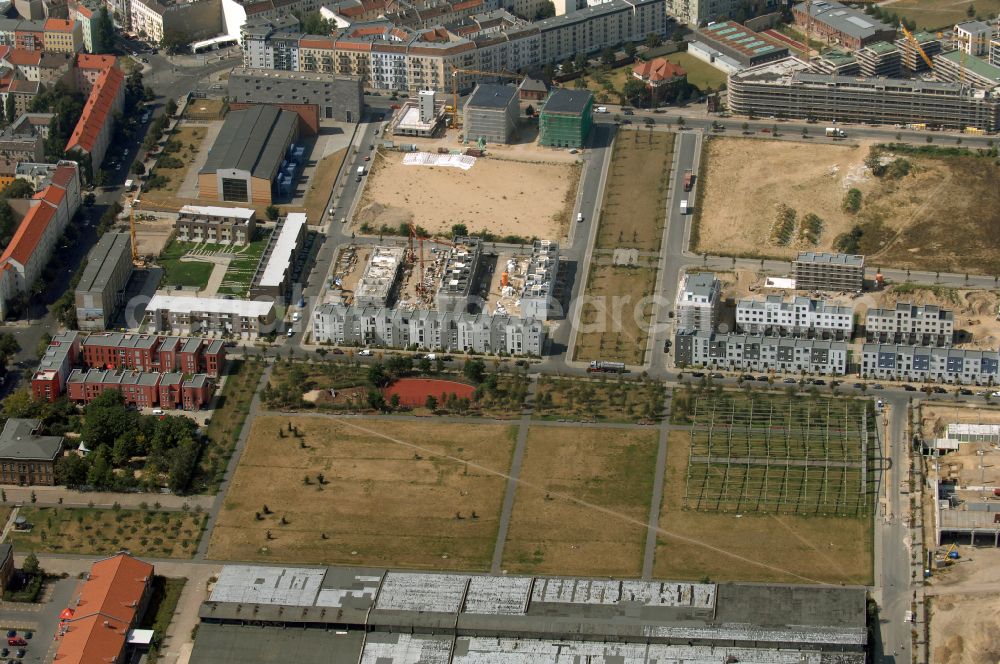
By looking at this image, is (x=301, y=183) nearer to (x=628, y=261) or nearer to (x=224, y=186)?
(x=224, y=186)

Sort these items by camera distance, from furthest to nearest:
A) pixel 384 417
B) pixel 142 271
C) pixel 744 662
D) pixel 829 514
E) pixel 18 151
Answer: pixel 18 151
pixel 142 271
pixel 384 417
pixel 829 514
pixel 744 662

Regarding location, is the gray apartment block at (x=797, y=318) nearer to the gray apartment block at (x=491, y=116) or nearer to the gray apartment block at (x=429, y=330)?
the gray apartment block at (x=429, y=330)

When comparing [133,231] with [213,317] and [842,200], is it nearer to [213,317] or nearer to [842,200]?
[213,317]

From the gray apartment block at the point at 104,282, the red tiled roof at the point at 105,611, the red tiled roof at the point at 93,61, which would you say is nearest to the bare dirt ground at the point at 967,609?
the red tiled roof at the point at 105,611

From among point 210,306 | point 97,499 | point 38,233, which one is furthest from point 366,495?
point 38,233

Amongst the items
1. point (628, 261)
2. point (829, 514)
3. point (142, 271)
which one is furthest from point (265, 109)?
point (829, 514)

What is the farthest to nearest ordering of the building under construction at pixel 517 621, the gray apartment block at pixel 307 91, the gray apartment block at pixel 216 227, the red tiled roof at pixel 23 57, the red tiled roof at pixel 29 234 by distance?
the red tiled roof at pixel 23 57 → the gray apartment block at pixel 307 91 → the gray apartment block at pixel 216 227 → the red tiled roof at pixel 29 234 → the building under construction at pixel 517 621

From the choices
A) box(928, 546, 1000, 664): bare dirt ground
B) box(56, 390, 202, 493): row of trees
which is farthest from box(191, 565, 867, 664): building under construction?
box(56, 390, 202, 493): row of trees
